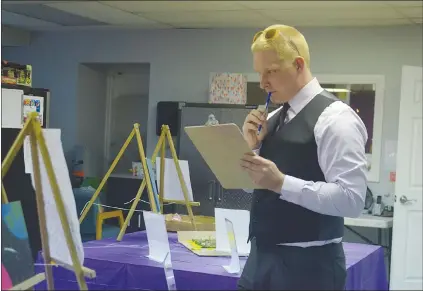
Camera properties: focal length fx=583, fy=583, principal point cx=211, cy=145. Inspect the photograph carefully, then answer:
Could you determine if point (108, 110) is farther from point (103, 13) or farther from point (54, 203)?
point (54, 203)

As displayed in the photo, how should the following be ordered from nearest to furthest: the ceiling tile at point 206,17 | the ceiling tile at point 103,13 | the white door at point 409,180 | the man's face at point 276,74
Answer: the man's face at point 276,74 < the white door at point 409,180 < the ceiling tile at point 103,13 < the ceiling tile at point 206,17

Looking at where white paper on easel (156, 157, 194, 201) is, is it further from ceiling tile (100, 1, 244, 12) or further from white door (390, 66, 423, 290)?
white door (390, 66, 423, 290)

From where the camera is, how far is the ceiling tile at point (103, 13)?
15.6 feet

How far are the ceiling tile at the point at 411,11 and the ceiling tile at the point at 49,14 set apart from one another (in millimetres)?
2780

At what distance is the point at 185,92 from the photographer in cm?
582

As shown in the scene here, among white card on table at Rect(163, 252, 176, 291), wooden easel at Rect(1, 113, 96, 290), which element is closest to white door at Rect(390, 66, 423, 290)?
white card on table at Rect(163, 252, 176, 291)

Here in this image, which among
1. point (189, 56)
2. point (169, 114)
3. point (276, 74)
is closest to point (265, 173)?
point (276, 74)

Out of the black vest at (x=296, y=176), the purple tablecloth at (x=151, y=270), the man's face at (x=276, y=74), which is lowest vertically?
the purple tablecloth at (x=151, y=270)

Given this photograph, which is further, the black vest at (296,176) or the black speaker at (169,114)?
the black speaker at (169,114)

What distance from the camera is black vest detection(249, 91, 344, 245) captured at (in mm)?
1487

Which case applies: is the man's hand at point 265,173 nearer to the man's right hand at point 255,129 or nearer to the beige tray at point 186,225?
the man's right hand at point 255,129

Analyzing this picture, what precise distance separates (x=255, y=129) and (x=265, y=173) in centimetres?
22

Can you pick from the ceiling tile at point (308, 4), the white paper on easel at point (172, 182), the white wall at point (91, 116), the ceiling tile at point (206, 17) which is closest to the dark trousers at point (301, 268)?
the white paper on easel at point (172, 182)

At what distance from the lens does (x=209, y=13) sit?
4.88 meters
